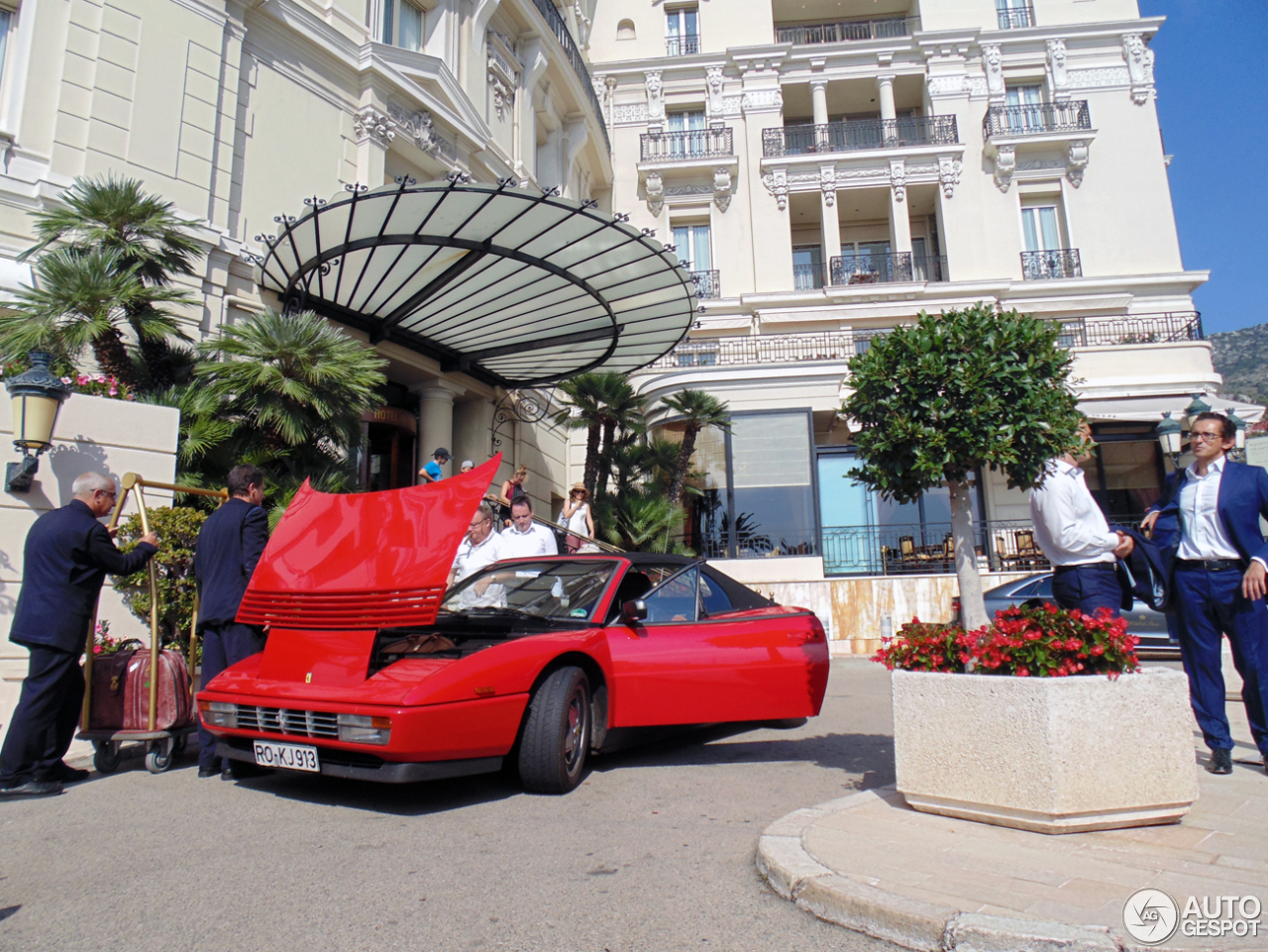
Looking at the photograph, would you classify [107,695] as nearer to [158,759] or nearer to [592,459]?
[158,759]

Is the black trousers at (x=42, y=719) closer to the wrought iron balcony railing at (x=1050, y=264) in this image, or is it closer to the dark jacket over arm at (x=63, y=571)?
the dark jacket over arm at (x=63, y=571)

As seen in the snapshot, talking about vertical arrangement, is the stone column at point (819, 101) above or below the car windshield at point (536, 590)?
above

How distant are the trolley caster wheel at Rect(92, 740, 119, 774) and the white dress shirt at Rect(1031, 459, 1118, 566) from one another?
5.67 meters

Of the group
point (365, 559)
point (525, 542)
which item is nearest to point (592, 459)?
point (525, 542)

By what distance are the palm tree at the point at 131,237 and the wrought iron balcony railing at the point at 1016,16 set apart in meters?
25.0

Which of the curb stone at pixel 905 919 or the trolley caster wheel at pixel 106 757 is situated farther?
the trolley caster wheel at pixel 106 757

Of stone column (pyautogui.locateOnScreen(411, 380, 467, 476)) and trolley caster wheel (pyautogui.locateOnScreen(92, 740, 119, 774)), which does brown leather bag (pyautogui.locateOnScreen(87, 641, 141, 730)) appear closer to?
trolley caster wheel (pyautogui.locateOnScreen(92, 740, 119, 774))

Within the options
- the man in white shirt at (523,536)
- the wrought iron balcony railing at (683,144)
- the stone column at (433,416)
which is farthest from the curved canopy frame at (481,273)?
the wrought iron balcony railing at (683,144)

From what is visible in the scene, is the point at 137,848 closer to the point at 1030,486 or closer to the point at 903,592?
the point at 1030,486

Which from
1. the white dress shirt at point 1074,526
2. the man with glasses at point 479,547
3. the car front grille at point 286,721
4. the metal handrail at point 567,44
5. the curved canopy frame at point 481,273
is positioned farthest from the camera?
the metal handrail at point 567,44

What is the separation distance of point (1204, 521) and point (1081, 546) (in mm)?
756

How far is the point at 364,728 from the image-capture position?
11.9ft

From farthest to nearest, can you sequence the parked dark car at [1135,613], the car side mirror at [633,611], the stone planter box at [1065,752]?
1. the parked dark car at [1135,613]
2. the car side mirror at [633,611]
3. the stone planter box at [1065,752]

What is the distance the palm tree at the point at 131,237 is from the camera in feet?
24.8
